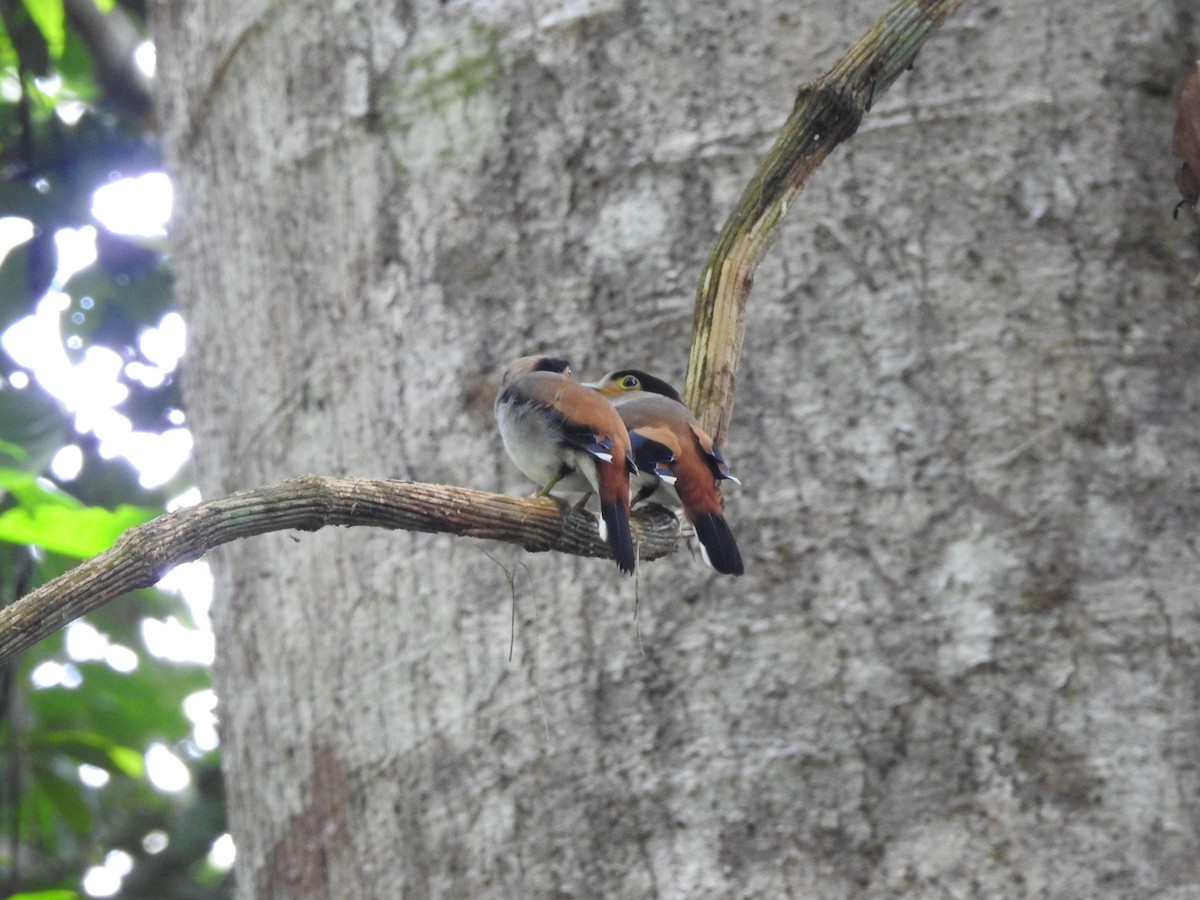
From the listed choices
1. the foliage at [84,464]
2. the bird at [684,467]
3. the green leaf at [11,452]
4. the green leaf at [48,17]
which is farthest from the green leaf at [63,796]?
the bird at [684,467]

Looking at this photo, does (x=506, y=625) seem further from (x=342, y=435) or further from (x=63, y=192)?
(x=63, y=192)

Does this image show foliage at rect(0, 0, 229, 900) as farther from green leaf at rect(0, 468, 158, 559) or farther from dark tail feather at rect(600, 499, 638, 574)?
dark tail feather at rect(600, 499, 638, 574)

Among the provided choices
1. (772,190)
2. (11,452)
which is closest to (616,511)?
(772,190)

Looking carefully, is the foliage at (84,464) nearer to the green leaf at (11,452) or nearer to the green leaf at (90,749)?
the green leaf at (90,749)

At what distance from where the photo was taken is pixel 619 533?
5.67 feet

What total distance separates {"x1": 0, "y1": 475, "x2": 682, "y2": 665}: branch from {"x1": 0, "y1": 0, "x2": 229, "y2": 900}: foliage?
7.74 ft

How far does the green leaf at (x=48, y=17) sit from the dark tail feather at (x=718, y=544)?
3449 mm

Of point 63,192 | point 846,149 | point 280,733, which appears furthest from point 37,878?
point 846,149

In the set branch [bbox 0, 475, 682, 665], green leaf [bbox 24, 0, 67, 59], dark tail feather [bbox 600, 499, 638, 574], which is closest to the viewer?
branch [bbox 0, 475, 682, 665]

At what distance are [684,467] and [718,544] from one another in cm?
12

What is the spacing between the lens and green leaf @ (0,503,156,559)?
2.77m

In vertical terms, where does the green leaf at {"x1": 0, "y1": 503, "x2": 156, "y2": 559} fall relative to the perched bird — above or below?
above

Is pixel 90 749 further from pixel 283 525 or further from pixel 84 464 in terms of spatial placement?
pixel 283 525

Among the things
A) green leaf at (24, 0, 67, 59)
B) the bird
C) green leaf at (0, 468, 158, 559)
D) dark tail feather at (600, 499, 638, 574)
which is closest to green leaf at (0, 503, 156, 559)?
green leaf at (0, 468, 158, 559)
